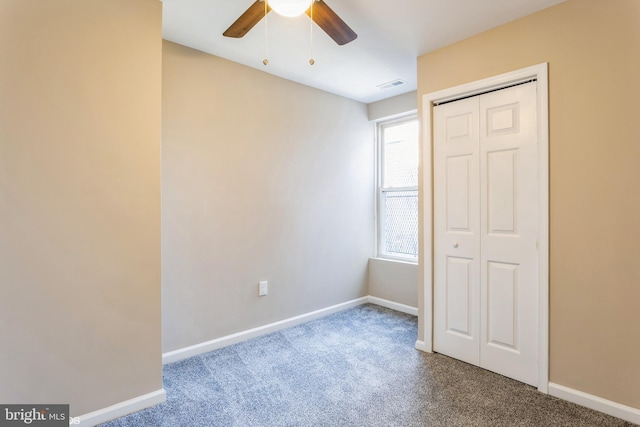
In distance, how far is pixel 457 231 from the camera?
2.50 m

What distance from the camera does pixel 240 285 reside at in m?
2.89

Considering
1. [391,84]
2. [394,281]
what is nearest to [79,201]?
[391,84]

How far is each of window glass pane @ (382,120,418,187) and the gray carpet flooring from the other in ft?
5.87

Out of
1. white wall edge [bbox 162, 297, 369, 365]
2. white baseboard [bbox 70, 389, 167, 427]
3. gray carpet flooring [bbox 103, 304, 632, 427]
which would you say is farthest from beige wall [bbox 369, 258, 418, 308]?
white baseboard [bbox 70, 389, 167, 427]

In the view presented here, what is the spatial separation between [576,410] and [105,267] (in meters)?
2.80

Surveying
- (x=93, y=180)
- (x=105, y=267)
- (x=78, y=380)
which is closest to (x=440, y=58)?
(x=93, y=180)

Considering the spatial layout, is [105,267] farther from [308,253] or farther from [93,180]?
[308,253]

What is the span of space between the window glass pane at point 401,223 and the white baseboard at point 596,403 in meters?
1.83

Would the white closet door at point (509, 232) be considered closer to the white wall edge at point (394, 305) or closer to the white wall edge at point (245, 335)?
the white wall edge at point (394, 305)

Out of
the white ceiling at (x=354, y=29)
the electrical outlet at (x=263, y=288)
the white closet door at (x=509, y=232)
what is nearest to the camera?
the white ceiling at (x=354, y=29)

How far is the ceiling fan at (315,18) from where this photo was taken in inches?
62.5

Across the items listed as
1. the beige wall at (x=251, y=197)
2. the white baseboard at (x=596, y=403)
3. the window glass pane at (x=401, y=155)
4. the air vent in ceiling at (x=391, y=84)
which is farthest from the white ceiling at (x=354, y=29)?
the white baseboard at (x=596, y=403)

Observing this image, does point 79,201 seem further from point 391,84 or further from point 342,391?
point 391,84

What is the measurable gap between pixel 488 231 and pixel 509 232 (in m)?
0.14
